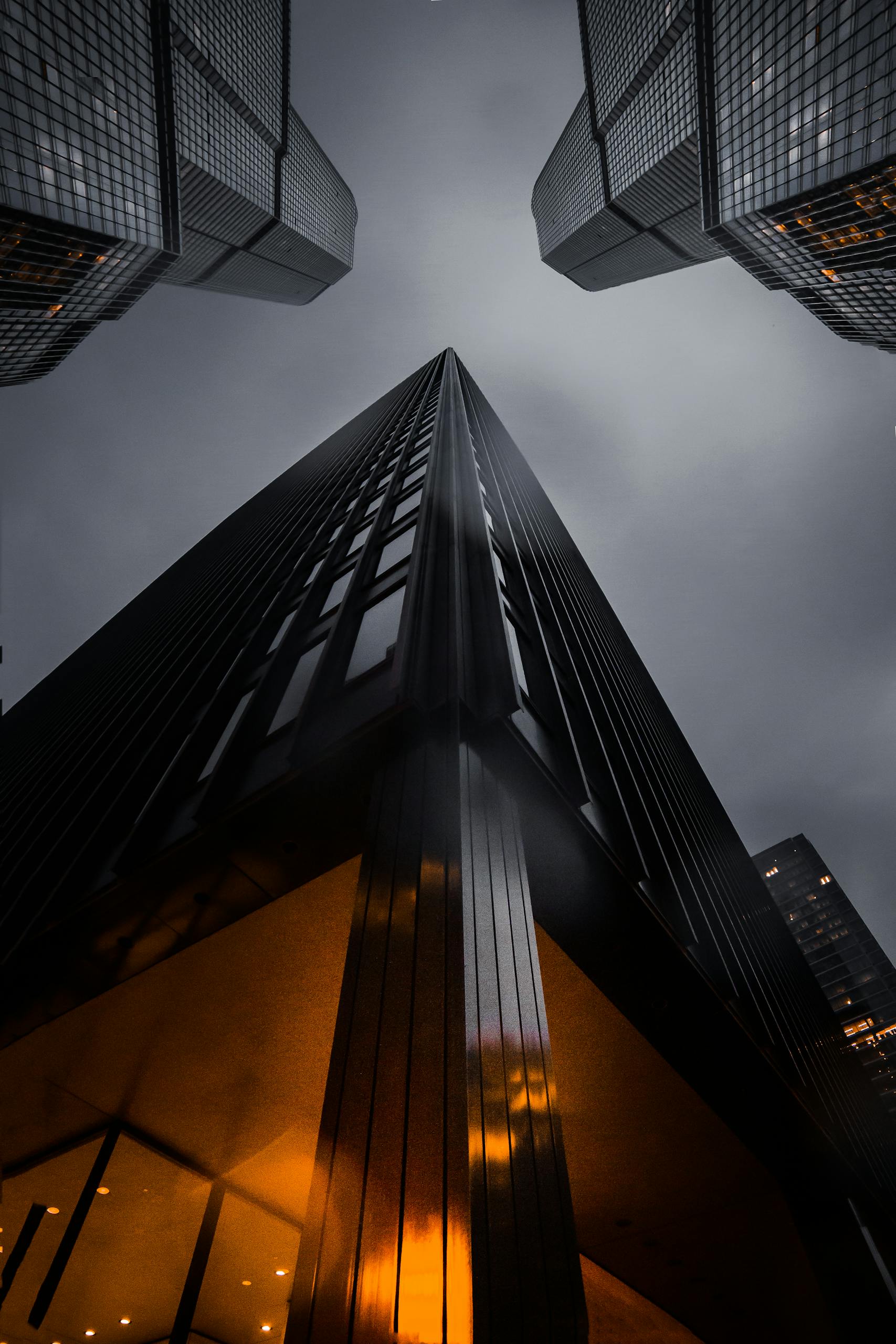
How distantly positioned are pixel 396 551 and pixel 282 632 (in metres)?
3.06

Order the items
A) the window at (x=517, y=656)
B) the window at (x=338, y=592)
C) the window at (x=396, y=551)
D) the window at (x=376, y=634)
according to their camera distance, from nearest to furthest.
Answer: the window at (x=376, y=634)
the window at (x=517, y=656)
the window at (x=396, y=551)
the window at (x=338, y=592)

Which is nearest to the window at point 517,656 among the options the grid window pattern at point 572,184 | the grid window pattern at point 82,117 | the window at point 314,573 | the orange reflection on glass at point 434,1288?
the window at point 314,573

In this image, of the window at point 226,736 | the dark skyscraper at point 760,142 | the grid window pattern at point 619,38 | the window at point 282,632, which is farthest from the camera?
the grid window pattern at point 619,38

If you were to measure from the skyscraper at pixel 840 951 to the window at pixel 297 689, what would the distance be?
377 ft

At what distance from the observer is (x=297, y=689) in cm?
1162

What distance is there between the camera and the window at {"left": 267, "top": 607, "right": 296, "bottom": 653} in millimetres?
14567

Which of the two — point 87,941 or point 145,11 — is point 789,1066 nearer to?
point 87,941

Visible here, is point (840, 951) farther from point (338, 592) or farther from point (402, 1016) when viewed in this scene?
point (402, 1016)

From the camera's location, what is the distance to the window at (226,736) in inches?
430

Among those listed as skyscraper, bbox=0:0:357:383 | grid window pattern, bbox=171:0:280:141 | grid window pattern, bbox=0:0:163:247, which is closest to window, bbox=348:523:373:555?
skyscraper, bbox=0:0:357:383

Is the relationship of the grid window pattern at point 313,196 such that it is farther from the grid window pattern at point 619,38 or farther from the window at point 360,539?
the window at point 360,539

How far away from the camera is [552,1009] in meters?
10.9

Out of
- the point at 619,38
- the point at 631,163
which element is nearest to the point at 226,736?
the point at 631,163

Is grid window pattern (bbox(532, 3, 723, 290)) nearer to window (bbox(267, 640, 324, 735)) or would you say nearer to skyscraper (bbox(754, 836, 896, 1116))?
window (bbox(267, 640, 324, 735))
